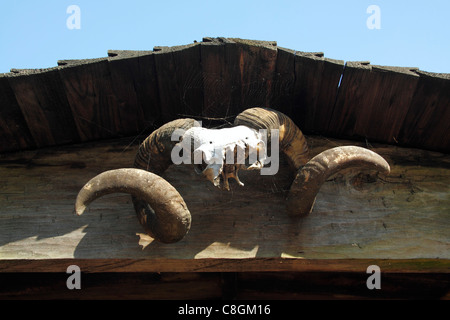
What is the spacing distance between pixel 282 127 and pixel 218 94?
0.64 meters

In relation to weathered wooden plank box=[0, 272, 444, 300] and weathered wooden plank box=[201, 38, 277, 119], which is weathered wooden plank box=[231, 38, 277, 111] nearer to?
weathered wooden plank box=[201, 38, 277, 119]

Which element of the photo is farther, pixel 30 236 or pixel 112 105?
pixel 112 105

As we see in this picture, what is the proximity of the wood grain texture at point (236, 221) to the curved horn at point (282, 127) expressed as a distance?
0.21 metres

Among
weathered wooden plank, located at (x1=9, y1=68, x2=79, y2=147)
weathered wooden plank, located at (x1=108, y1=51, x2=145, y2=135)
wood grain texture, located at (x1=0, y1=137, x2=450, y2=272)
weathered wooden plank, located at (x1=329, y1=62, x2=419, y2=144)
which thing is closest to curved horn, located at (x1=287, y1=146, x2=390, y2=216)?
wood grain texture, located at (x1=0, y1=137, x2=450, y2=272)

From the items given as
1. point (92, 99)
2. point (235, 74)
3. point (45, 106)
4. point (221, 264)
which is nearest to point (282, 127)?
point (235, 74)

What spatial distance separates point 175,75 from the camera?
3.39m

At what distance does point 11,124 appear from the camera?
3.48 meters

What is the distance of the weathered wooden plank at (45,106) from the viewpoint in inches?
130

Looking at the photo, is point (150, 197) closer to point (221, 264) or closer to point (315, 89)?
point (221, 264)

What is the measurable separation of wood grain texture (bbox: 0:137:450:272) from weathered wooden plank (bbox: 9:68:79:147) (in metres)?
0.13

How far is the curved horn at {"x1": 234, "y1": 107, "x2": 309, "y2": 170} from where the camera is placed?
3018 millimetres
